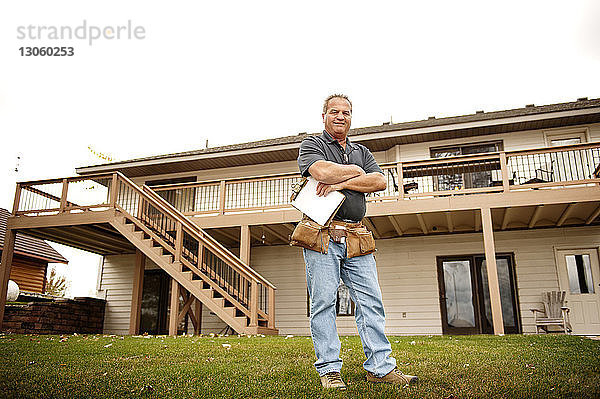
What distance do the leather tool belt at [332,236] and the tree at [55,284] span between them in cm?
3962

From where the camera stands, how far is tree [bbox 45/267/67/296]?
123 ft

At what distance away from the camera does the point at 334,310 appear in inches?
119

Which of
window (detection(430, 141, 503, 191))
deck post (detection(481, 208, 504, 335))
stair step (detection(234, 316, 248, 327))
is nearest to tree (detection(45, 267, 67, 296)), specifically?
stair step (detection(234, 316, 248, 327))

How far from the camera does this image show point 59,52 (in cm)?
1030

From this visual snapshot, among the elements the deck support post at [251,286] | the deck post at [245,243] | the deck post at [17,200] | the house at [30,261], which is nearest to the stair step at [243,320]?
the deck support post at [251,286]

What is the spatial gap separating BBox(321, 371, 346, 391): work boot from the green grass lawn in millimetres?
55

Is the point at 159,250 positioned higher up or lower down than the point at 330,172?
higher up

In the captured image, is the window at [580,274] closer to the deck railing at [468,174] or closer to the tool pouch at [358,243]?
the deck railing at [468,174]

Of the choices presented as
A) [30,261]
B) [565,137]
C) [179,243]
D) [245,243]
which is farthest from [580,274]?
[30,261]

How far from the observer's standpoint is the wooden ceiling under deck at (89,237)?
12578 millimetres

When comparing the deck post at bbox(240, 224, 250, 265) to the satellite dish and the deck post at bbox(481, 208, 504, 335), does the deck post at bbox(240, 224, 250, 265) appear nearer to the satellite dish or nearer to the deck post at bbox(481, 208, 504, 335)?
the deck post at bbox(481, 208, 504, 335)

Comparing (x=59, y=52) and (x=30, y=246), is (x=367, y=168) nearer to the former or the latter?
(x=59, y=52)

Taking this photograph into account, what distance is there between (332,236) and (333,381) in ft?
2.85

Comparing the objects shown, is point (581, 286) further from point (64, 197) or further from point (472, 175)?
point (64, 197)
